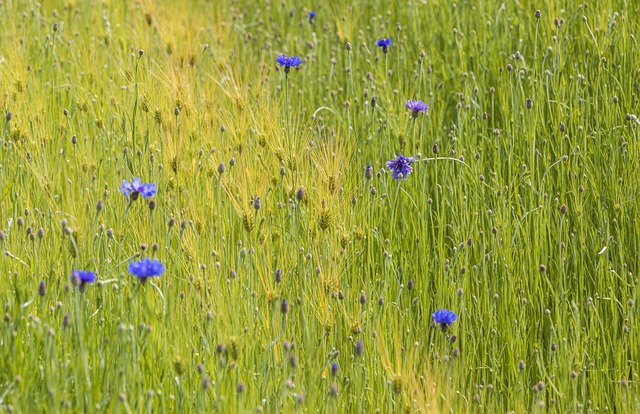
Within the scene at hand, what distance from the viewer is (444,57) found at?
15.5 ft

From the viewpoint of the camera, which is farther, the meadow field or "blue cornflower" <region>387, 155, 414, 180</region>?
"blue cornflower" <region>387, 155, 414, 180</region>

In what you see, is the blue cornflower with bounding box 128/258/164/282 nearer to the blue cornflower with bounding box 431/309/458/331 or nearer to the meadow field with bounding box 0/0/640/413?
the meadow field with bounding box 0/0/640/413

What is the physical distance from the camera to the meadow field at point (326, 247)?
2.38 m

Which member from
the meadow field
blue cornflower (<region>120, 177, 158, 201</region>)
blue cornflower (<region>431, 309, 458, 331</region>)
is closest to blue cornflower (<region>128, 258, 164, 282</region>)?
the meadow field

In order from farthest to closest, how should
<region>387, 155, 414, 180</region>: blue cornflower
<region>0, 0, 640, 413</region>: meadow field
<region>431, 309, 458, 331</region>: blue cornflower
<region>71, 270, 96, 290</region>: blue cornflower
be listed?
1. <region>387, 155, 414, 180</region>: blue cornflower
2. <region>431, 309, 458, 331</region>: blue cornflower
3. <region>0, 0, 640, 413</region>: meadow field
4. <region>71, 270, 96, 290</region>: blue cornflower

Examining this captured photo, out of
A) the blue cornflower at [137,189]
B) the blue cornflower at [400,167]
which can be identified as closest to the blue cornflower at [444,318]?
the blue cornflower at [400,167]

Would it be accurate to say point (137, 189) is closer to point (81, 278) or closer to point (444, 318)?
point (81, 278)

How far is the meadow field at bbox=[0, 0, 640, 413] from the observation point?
2379 millimetres

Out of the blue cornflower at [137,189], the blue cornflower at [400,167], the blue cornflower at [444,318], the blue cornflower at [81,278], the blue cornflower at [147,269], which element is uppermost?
the blue cornflower at [400,167]

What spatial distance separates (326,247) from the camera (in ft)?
9.22

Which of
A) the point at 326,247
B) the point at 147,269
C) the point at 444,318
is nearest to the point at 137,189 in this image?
the point at 147,269

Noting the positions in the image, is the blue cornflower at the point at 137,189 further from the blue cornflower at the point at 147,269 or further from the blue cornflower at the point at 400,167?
the blue cornflower at the point at 400,167

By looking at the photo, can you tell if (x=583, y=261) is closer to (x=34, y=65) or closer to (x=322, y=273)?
(x=322, y=273)

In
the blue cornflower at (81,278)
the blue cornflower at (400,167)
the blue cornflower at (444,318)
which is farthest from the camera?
the blue cornflower at (400,167)
